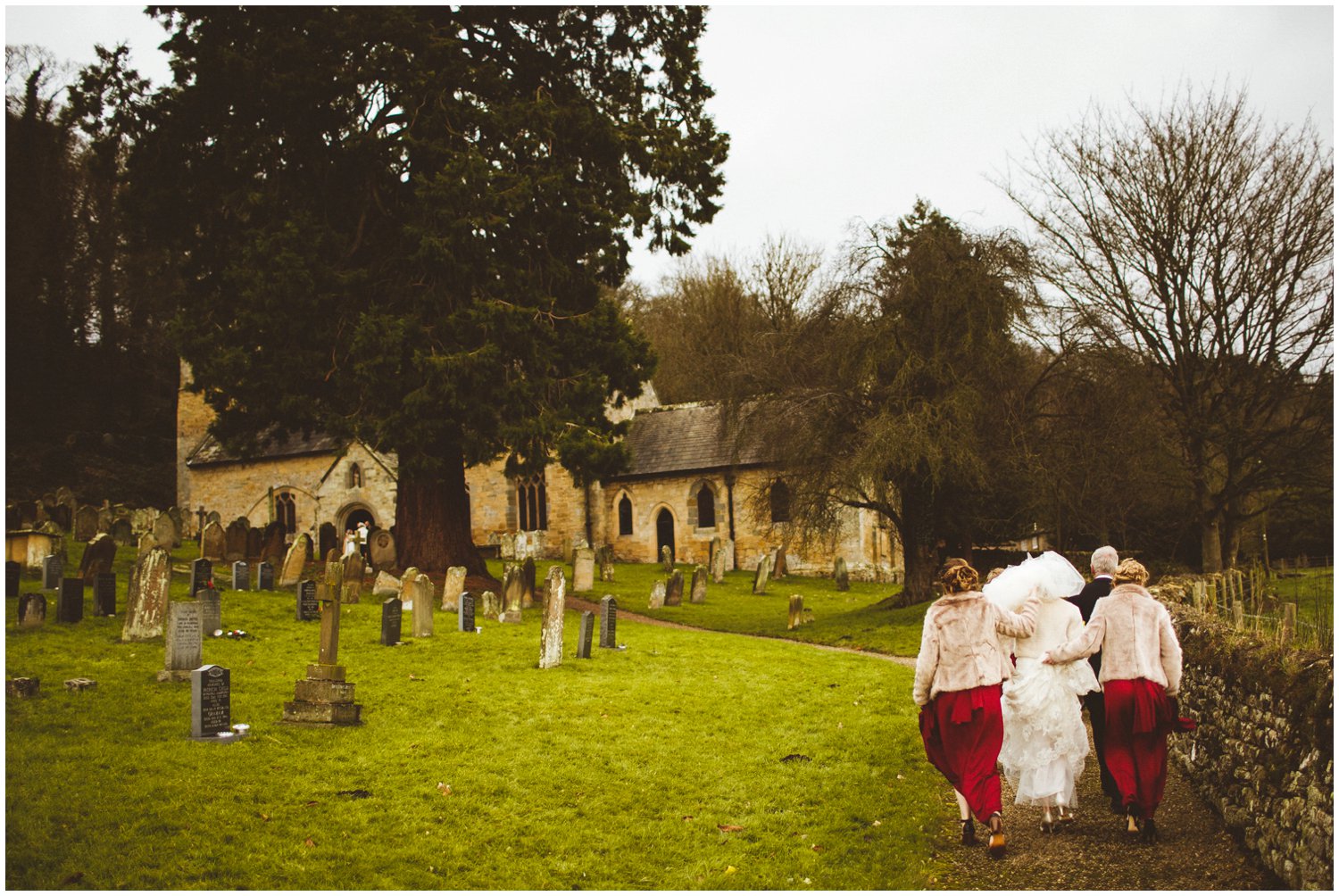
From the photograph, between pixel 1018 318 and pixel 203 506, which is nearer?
pixel 1018 318

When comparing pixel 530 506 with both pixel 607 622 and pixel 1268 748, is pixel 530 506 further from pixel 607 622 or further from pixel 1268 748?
pixel 1268 748

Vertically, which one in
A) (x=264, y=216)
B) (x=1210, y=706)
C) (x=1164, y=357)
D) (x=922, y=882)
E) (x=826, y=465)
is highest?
(x=264, y=216)

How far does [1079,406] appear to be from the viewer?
18.8 m

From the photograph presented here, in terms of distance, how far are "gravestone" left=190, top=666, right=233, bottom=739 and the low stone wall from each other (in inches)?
281

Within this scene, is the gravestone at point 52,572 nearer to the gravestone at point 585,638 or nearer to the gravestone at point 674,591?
the gravestone at point 585,638

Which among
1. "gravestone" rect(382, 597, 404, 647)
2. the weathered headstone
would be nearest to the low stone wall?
"gravestone" rect(382, 597, 404, 647)

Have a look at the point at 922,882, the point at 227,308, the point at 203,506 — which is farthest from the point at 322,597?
the point at 203,506

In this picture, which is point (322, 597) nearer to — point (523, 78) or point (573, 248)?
point (573, 248)

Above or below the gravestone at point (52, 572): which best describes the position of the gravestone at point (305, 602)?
below

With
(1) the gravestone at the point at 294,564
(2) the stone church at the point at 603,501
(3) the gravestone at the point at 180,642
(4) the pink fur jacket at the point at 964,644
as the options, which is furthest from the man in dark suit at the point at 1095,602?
(2) the stone church at the point at 603,501

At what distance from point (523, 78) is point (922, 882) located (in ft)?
57.2

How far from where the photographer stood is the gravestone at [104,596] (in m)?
13.1

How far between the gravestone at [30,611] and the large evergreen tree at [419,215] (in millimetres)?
6753

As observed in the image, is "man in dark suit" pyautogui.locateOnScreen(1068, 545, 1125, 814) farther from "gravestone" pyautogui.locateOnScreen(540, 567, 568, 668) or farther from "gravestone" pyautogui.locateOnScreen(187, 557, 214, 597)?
"gravestone" pyautogui.locateOnScreen(187, 557, 214, 597)
